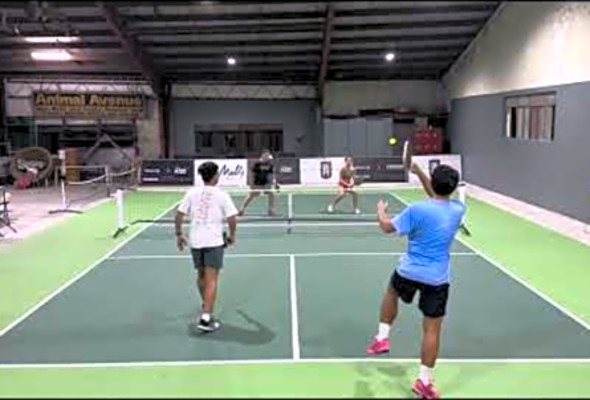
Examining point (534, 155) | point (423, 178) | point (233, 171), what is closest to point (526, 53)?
point (534, 155)

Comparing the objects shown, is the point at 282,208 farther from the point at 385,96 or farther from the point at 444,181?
the point at 444,181

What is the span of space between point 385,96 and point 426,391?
23.1m

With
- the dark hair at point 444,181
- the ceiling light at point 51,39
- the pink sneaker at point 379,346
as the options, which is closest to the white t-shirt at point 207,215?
the pink sneaker at point 379,346

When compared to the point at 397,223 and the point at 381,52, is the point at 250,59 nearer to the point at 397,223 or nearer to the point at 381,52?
the point at 381,52

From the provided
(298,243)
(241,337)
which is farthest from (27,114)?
(241,337)

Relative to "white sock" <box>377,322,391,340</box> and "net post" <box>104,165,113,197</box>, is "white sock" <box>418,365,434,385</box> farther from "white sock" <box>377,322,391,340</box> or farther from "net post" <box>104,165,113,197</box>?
"net post" <box>104,165,113,197</box>

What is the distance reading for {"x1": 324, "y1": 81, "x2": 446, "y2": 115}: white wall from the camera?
27859 millimetres

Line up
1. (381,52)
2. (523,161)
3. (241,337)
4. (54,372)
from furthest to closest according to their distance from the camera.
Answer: (381,52), (523,161), (241,337), (54,372)

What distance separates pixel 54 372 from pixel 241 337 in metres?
2.03

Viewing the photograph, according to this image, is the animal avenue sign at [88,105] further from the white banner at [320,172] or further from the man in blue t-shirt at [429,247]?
the man in blue t-shirt at [429,247]

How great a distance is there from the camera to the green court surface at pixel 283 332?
632cm

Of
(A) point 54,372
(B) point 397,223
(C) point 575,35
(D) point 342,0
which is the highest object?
(C) point 575,35

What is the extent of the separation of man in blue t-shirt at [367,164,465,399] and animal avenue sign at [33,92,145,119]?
23.3m

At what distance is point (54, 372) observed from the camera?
665 centimetres
